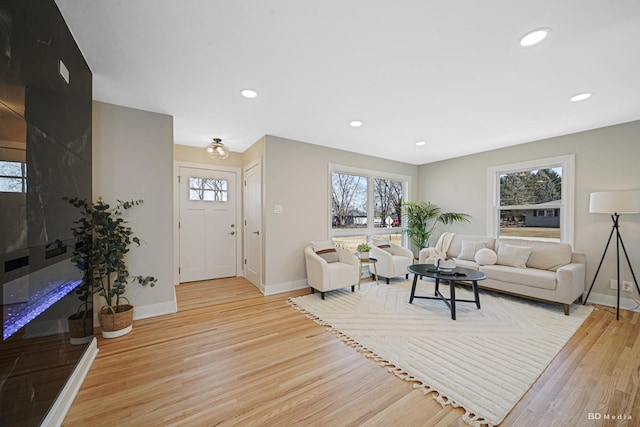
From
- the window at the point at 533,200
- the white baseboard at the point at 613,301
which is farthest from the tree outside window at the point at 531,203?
the white baseboard at the point at 613,301

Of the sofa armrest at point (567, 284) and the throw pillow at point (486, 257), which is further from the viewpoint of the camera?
the throw pillow at point (486, 257)

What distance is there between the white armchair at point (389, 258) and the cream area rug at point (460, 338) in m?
0.57

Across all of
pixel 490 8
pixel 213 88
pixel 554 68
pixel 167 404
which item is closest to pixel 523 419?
pixel 167 404

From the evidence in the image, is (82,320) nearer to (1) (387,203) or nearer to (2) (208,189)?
(2) (208,189)

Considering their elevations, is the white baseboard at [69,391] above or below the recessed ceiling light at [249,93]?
below

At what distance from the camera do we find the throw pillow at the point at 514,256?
11.9ft

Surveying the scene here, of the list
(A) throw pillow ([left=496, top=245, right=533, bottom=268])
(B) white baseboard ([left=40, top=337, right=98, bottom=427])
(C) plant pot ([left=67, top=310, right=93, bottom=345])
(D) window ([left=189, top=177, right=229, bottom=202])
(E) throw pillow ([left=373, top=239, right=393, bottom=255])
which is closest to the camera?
(B) white baseboard ([left=40, top=337, right=98, bottom=427])

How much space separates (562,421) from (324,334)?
5.74 ft

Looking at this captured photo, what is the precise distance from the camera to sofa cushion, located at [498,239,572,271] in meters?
3.44

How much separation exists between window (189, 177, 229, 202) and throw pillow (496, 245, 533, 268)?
4.73m

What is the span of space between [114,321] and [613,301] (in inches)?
236

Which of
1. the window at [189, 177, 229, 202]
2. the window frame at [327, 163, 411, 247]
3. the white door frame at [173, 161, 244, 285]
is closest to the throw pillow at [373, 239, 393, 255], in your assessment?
the window frame at [327, 163, 411, 247]

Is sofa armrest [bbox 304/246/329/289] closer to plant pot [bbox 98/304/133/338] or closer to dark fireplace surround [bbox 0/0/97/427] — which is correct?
plant pot [bbox 98/304/133/338]

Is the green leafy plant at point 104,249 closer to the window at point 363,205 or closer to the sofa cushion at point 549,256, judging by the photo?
the window at point 363,205
